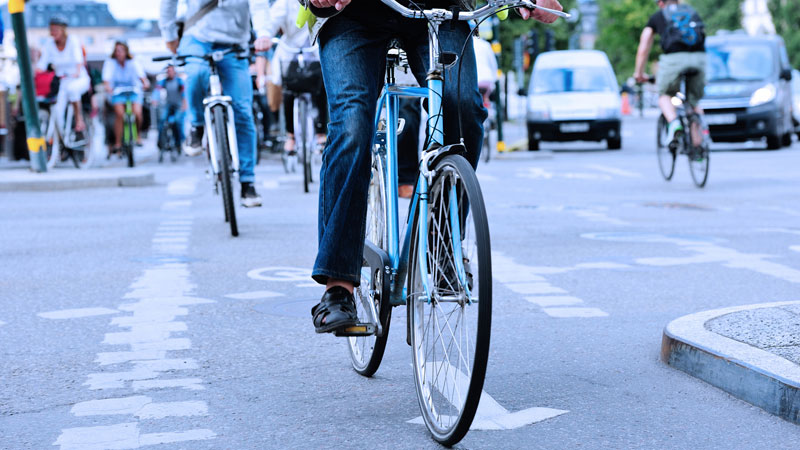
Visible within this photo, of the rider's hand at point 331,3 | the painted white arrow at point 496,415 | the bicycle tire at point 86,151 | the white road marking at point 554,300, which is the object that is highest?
the rider's hand at point 331,3

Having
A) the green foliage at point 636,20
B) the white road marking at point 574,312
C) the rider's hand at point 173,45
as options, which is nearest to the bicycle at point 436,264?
the white road marking at point 574,312

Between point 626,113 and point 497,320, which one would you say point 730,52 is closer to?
point 497,320

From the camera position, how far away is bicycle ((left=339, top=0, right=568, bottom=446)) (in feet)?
11.8

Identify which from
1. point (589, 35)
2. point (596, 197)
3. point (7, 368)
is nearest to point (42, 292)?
point (7, 368)

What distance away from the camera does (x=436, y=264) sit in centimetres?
389

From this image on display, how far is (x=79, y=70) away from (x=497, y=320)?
14.2 m

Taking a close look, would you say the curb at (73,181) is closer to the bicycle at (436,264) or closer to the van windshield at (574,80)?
the van windshield at (574,80)

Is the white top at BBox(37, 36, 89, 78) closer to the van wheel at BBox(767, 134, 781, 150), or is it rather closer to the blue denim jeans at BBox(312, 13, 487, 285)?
the van wheel at BBox(767, 134, 781, 150)

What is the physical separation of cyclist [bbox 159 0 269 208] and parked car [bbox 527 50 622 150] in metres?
15.8

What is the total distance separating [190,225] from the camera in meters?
10.8

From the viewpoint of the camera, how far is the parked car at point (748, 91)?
78.2ft

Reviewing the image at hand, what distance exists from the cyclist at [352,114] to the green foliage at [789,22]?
8388cm

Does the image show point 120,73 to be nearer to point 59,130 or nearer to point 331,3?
point 59,130

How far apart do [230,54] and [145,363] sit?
5183 millimetres
